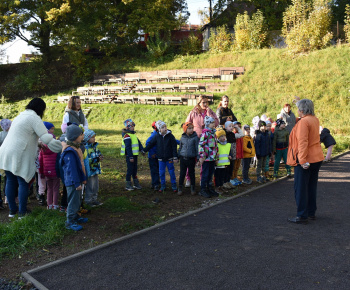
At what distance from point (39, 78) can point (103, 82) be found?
24.9 feet

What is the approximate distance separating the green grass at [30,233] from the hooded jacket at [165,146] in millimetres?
2830

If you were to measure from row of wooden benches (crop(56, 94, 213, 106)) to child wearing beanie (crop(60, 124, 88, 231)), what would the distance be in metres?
17.3

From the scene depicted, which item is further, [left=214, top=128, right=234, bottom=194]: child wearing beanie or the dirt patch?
[left=214, top=128, right=234, bottom=194]: child wearing beanie

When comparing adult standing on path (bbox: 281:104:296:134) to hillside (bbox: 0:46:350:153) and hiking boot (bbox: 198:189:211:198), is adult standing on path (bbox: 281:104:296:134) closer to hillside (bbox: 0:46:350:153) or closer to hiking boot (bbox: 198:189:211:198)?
hiking boot (bbox: 198:189:211:198)

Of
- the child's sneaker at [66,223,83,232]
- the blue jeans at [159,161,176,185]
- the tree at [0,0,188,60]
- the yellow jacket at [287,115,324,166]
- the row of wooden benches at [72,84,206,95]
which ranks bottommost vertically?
the child's sneaker at [66,223,83,232]

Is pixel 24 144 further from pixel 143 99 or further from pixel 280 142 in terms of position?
pixel 143 99

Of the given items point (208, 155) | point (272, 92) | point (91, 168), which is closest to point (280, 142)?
point (208, 155)

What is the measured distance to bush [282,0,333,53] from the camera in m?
25.4

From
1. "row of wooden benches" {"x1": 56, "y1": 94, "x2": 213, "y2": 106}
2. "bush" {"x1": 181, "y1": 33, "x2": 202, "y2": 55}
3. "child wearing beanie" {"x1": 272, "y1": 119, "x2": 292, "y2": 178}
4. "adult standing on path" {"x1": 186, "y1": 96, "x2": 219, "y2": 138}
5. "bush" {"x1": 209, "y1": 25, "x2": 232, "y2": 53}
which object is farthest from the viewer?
"bush" {"x1": 181, "y1": 33, "x2": 202, "y2": 55}

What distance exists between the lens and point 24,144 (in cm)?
563

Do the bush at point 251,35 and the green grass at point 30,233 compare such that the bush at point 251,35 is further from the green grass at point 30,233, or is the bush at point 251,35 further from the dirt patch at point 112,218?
the green grass at point 30,233

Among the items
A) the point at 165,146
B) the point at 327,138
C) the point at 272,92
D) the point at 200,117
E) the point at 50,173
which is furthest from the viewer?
the point at 272,92

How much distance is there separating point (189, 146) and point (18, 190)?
3664mm

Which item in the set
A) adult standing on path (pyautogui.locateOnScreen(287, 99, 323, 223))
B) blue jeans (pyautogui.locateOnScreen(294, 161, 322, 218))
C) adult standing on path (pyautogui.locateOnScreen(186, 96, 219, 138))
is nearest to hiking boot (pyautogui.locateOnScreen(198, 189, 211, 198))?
adult standing on path (pyautogui.locateOnScreen(186, 96, 219, 138))
